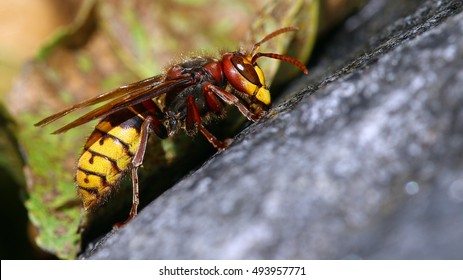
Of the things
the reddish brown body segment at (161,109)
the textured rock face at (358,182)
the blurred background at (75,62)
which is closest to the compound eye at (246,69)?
the reddish brown body segment at (161,109)

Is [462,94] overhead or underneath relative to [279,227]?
overhead

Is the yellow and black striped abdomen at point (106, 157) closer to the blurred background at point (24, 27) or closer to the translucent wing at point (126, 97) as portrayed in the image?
the translucent wing at point (126, 97)

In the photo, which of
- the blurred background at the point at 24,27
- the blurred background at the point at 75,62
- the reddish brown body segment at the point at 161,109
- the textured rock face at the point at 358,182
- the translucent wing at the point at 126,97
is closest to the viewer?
the textured rock face at the point at 358,182

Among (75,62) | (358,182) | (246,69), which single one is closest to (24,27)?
(75,62)

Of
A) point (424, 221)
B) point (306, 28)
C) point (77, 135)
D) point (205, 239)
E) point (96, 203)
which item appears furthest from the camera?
point (77, 135)

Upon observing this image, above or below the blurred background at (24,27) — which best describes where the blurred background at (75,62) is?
below

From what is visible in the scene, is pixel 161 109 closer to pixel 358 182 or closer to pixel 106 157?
pixel 106 157

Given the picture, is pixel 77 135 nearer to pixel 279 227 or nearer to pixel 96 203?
pixel 96 203
